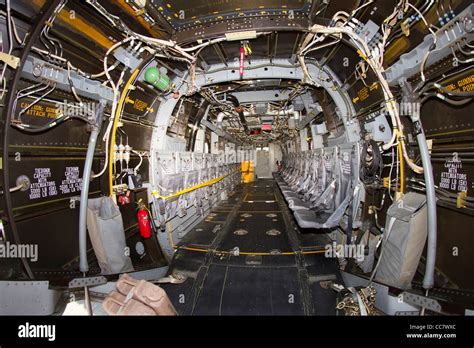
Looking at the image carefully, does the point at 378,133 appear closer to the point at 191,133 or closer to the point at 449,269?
the point at 449,269

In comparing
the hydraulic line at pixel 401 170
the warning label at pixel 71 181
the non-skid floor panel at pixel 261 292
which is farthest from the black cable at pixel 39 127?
the hydraulic line at pixel 401 170

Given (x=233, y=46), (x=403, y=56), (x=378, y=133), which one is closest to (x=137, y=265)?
(x=233, y=46)

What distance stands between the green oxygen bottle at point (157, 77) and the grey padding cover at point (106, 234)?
2.40m

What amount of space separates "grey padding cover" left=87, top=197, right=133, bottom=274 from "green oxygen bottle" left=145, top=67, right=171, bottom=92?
2.40 metres

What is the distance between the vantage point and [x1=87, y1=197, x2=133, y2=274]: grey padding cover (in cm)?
317

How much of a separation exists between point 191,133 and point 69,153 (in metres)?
4.06

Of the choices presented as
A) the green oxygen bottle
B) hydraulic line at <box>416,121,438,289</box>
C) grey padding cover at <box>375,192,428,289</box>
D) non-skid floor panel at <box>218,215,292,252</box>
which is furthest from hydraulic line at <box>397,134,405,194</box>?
the green oxygen bottle

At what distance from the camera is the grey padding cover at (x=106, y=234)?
10.4 feet

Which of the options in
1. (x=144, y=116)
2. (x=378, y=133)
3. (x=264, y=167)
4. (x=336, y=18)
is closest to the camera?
(x=336, y=18)

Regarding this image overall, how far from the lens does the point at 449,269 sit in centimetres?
258

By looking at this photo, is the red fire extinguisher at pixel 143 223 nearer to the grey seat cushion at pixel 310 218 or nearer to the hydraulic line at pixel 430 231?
the grey seat cushion at pixel 310 218

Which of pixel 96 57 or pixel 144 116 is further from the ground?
pixel 96 57

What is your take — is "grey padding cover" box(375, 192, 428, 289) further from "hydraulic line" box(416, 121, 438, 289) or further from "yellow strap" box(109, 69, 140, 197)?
"yellow strap" box(109, 69, 140, 197)

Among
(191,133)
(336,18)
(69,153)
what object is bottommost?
(69,153)
